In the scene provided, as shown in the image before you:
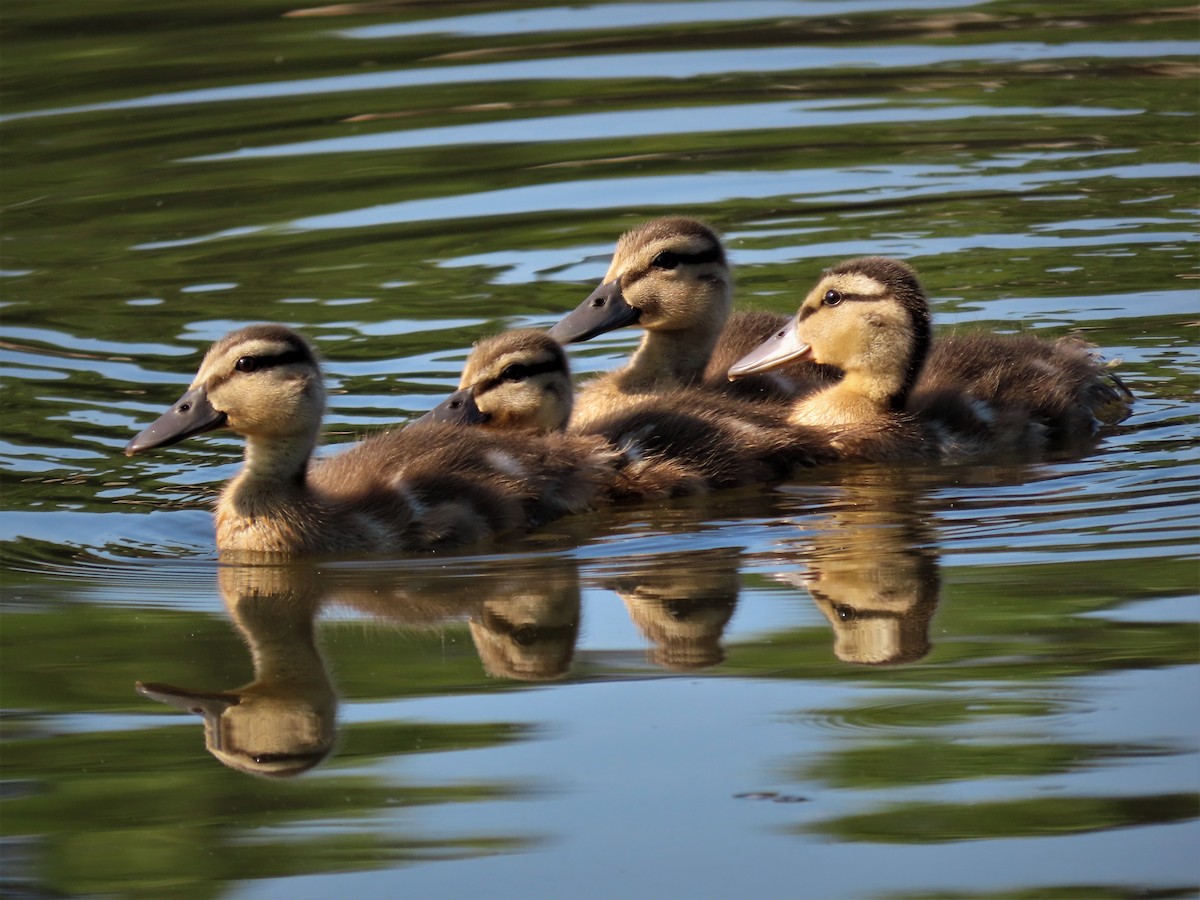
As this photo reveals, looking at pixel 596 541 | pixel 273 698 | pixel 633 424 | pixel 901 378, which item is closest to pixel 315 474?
pixel 596 541

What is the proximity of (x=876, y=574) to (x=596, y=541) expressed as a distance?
97 cm

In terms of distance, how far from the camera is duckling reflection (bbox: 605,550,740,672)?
4953 millimetres

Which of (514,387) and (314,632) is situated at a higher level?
(514,387)

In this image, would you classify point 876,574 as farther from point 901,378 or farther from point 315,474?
point 315,474

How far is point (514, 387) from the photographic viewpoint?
6.79 metres

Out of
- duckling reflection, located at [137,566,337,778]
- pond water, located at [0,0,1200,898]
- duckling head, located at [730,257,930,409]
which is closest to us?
pond water, located at [0,0,1200,898]

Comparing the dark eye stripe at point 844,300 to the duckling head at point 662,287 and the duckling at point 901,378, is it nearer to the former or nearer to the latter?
the duckling at point 901,378

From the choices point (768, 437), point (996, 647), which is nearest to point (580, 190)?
point (768, 437)

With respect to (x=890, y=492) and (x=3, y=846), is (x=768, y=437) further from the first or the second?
(x=3, y=846)

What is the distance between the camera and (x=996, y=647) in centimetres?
484

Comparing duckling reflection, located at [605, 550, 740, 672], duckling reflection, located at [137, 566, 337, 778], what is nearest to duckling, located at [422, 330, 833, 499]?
duckling reflection, located at [605, 550, 740, 672]

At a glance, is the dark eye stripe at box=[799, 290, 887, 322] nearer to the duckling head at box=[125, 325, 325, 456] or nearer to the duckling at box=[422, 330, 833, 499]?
the duckling at box=[422, 330, 833, 499]

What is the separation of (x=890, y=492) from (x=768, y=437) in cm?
50

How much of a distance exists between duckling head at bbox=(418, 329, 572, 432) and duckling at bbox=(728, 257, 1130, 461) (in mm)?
800
